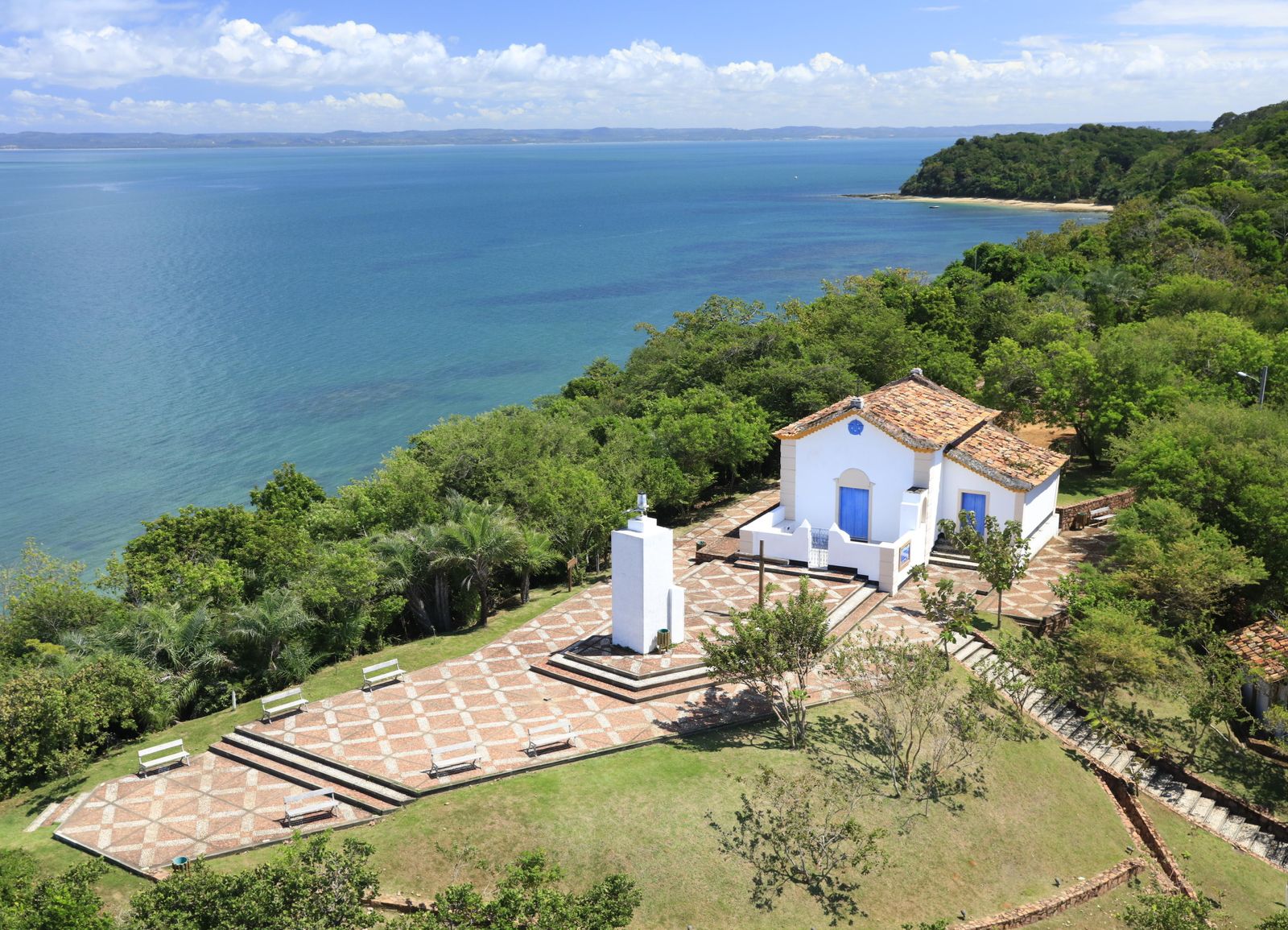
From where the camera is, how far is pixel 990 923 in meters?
14.7

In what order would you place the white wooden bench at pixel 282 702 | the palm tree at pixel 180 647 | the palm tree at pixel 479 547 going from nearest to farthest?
the white wooden bench at pixel 282 702
the palm tree at pixel 180 647
the palm tree at pixel 479 547

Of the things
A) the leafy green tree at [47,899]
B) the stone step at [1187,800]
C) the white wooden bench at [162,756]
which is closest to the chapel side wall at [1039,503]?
the stone step at [1187,800]

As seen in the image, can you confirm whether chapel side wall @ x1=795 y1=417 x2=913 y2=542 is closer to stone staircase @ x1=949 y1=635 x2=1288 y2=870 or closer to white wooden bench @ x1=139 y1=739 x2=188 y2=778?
stone staircase @ x1=949 y1=635 x2=1288 y2=870

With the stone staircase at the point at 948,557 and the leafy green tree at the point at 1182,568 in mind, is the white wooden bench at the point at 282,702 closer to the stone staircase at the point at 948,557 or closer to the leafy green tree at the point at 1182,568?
the stone staircase at the point at 948,557

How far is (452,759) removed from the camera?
57.1ft

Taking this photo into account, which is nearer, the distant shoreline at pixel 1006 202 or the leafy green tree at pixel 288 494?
the leafy green tree at pixel 288 494

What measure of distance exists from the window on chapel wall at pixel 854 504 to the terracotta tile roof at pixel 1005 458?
8.56 ft

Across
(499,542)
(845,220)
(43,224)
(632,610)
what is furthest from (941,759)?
(43,224)

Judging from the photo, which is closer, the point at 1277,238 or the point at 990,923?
the point at 990,923

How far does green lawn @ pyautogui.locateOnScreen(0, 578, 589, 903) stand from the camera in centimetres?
1569

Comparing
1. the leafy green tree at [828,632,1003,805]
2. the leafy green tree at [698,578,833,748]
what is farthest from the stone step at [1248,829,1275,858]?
the leafy green tree at [698,578,833,748]

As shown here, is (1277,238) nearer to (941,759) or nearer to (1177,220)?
(1177,220)

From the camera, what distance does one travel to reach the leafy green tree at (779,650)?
17.8 metres

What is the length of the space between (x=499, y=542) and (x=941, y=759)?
11472mm
